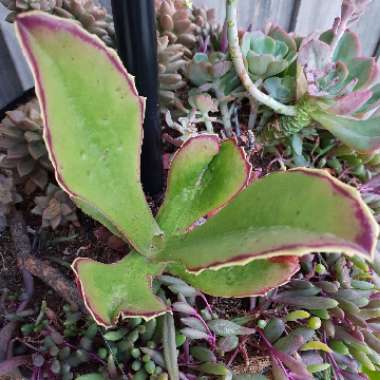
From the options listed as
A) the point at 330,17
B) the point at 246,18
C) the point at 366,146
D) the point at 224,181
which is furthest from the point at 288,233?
the point at 330,17

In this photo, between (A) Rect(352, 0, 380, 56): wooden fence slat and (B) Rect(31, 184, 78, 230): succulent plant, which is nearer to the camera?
(B) Rect(31, 184, 78, 230): succulent plant

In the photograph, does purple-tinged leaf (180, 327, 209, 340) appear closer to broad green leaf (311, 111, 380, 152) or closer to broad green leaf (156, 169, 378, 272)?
broad green leaf (156, 169, 378, 272)

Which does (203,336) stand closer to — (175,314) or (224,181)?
(175,314)

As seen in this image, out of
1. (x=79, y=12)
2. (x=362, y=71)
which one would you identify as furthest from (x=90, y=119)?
(x=362, y=71)

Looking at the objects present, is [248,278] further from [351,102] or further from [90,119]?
[351,102]

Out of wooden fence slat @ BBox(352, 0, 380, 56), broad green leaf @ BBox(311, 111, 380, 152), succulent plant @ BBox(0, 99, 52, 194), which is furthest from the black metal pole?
wooden fence slat @ BBox(352, 0, 380, 56)
